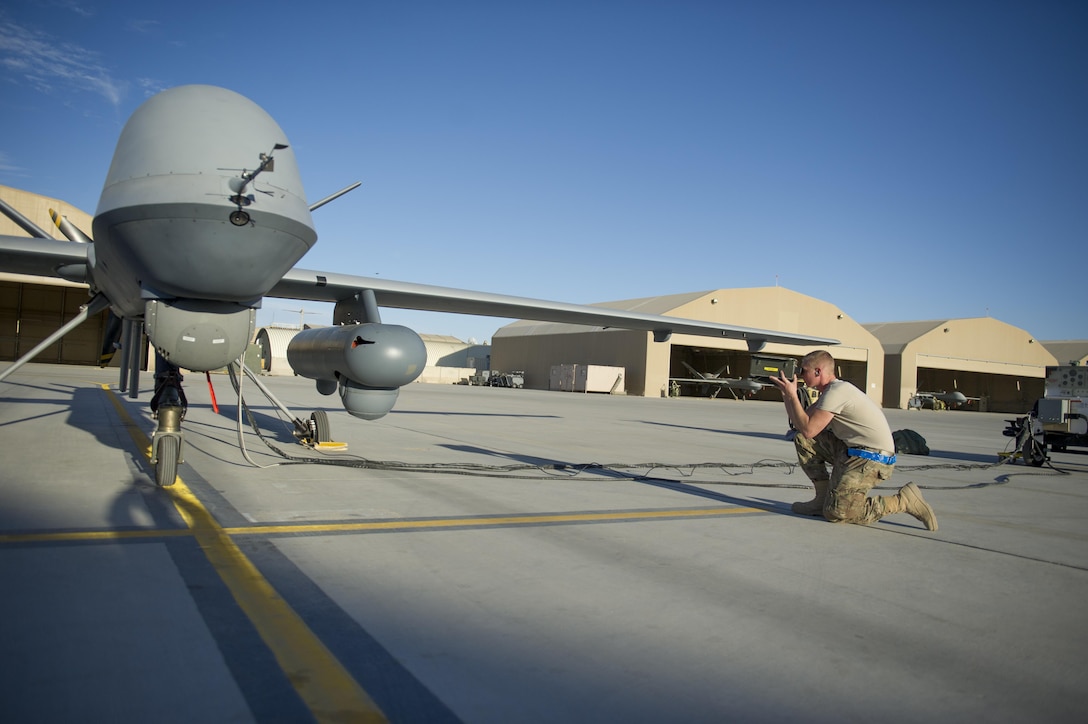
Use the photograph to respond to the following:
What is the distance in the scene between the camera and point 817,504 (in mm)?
6332

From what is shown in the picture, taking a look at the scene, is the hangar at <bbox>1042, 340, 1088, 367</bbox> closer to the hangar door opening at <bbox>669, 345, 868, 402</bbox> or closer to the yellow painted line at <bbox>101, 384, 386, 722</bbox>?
the hangar door opening at <bbox>669, 345, 868, 402</bbox>

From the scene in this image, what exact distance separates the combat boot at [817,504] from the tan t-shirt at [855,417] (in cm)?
59

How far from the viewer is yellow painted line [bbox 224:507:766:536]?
4.94 meters

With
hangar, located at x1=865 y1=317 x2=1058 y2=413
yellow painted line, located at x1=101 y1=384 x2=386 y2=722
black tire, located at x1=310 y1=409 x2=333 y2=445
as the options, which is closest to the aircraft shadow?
black tire, located at x1=310 y1=409 x2=333 y2=445

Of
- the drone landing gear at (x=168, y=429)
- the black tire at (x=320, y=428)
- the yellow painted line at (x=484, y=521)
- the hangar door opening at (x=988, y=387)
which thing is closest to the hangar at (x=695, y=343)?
the hangar door opening at (x=988, y=387)

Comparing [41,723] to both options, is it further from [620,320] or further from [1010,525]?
[620,320]

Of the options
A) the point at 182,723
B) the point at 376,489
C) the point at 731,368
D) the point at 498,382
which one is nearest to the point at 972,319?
the point at 731,368

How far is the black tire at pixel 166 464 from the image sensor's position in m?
6.17

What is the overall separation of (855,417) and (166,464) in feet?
18.8

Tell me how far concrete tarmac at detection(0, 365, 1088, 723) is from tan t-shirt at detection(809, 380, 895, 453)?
0.72 m

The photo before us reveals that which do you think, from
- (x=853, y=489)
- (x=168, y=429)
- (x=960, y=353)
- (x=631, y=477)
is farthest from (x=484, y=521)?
(x=960, y=353)

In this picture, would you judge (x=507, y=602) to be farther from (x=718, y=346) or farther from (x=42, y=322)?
(x=42, y=322)

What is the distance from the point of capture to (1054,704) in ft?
8.86

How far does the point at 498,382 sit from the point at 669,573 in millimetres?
48629
